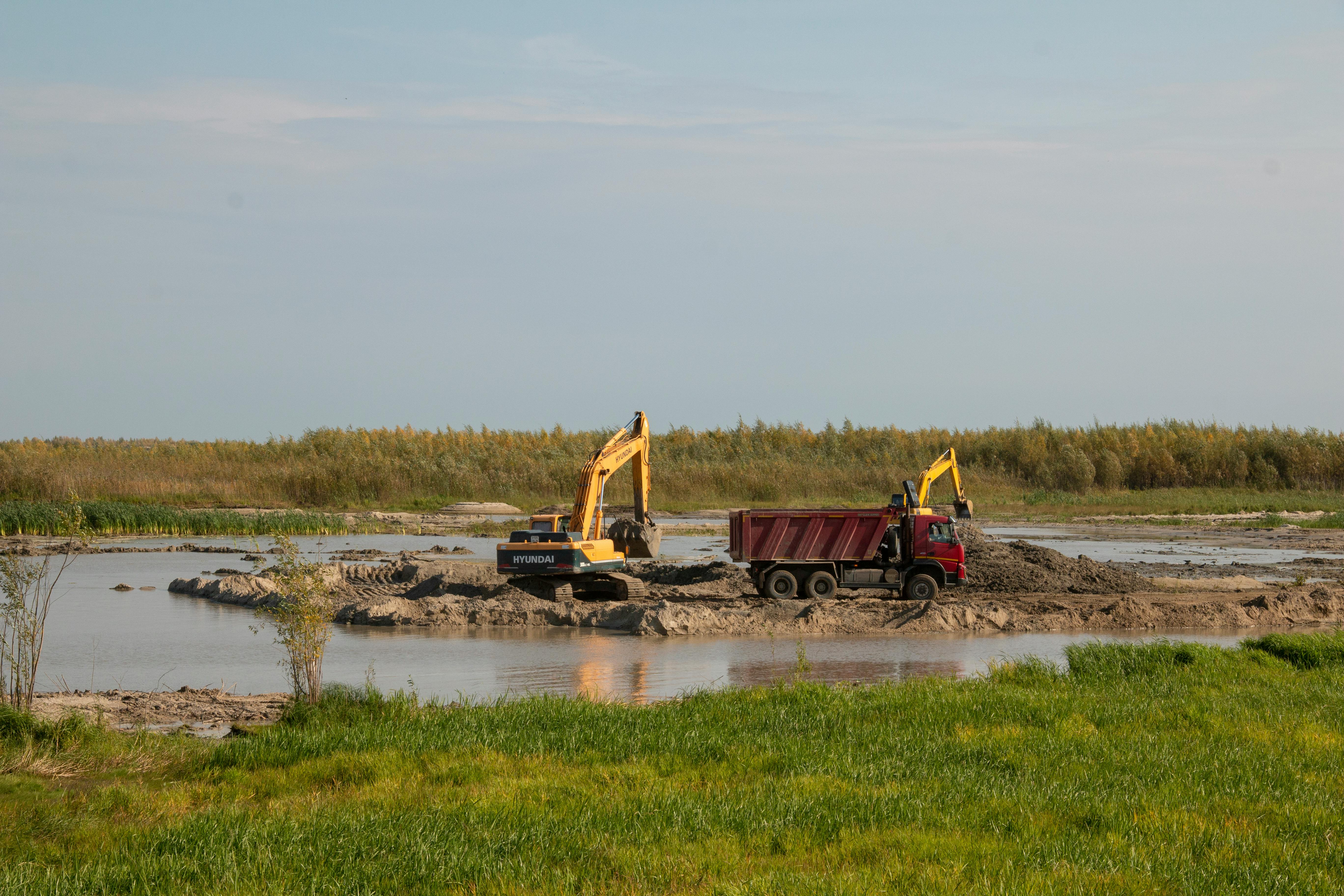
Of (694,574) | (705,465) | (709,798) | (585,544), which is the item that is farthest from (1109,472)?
(709,798)

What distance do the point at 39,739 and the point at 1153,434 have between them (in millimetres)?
68181

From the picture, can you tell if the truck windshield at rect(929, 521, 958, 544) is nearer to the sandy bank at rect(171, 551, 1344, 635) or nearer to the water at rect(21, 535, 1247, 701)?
the sandy bank at rect(171, 551, 1344, 635)

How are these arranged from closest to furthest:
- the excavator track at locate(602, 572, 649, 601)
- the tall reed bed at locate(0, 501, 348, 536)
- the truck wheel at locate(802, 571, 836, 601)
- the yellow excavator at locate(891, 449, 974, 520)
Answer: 1. the truck wheel at locate(802, 571, 836, 601)
2. the yellow excavator at locate(891, 449, 974, 520)
3. the excavator track at locate(602, 572, 649, 601)
4. the tall reed bed at locate(0, 501, 348, 536)

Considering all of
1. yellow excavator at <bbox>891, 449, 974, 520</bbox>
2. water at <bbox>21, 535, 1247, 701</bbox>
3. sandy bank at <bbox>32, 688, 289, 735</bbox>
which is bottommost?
water at <bbox>21, 535, 1247, 701</bbox>

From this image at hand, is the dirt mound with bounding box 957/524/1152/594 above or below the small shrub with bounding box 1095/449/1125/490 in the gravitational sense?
below

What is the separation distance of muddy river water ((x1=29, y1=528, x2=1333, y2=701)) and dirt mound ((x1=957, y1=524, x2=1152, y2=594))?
4788 millimetres

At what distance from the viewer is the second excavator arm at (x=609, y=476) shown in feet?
69.4

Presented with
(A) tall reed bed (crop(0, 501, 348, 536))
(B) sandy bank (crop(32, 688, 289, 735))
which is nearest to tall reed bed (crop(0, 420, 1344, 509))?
(A) tall reed bed (crop(0, 501, 348, 536))

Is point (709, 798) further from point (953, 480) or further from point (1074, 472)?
point (1074, 472)

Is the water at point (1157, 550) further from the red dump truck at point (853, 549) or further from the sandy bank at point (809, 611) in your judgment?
the red dump truck at point (853, 549)

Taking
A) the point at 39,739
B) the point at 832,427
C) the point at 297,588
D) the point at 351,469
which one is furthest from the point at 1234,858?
the point at 832,427

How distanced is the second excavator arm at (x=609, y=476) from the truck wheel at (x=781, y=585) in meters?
3.20

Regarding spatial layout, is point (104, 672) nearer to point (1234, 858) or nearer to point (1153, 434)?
point (1234, 858)

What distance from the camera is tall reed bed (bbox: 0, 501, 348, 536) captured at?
3738cm
